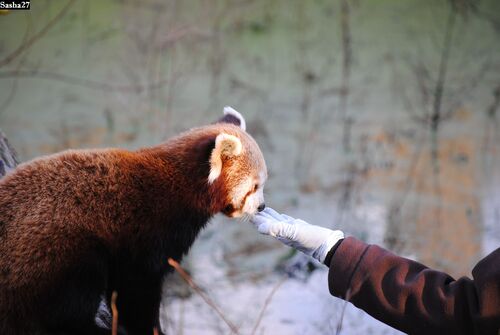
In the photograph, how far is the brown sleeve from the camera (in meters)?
2.01

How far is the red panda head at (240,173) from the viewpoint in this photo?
2777 mm

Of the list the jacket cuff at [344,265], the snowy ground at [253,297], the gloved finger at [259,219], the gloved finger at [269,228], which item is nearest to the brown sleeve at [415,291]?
the jacket cuff at [344,265]

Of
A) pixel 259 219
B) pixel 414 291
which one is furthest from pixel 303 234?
pixel 414 291

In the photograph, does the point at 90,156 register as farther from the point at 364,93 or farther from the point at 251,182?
the point at 364,93

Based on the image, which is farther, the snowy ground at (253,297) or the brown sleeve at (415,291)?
the snowy ground at (253,297)

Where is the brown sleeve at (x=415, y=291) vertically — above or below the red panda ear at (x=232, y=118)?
below

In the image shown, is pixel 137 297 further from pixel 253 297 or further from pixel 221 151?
pixel 253 297

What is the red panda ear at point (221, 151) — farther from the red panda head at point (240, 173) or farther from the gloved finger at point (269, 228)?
the gloved finger at point (269, 228)

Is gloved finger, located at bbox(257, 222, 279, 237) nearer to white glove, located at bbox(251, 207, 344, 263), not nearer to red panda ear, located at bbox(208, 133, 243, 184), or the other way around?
white glove, located at bbox(251, 207, 344, 263)

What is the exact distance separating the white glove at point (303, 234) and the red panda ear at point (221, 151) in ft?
1.06

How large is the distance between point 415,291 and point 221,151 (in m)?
1.02

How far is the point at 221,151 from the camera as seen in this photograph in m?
2.75

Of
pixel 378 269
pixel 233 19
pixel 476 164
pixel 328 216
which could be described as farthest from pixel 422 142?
pixel 378 269

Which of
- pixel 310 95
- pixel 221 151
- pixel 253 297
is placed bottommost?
pixel 253 297
